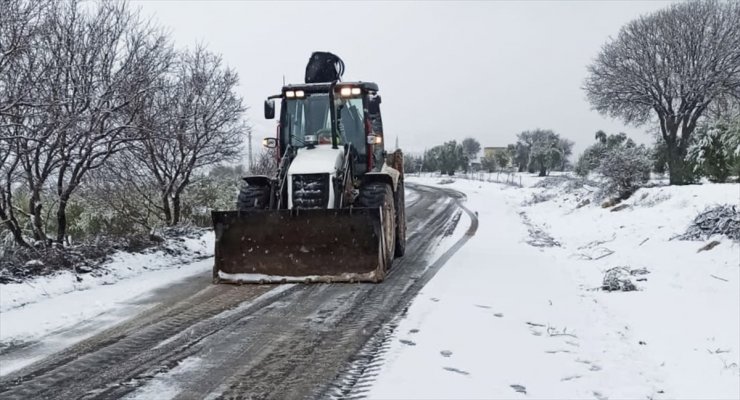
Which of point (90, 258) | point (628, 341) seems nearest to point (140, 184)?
point (90, 258)

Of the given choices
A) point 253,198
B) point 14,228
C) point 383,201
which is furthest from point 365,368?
point 14,228

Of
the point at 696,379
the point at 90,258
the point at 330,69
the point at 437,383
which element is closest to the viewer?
the point at 437,383

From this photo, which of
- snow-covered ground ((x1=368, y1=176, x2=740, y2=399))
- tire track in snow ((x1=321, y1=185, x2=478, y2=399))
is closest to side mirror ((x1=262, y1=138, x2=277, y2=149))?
snow-covered ground ((x1=368, y1=176, x2=740, y2=399))

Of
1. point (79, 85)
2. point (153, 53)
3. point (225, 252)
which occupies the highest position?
point (153, 53)

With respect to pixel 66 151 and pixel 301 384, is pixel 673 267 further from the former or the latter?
pixel 66 151

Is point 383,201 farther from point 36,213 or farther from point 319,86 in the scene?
point 36,213

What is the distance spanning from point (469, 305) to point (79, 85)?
640cm

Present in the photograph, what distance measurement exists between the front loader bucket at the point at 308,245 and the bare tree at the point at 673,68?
22469 mm

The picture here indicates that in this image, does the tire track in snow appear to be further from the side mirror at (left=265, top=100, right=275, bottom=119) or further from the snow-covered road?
the side mirror at (left=265, top=100, right=275, bottom=119)

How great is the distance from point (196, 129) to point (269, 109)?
4.72 metres

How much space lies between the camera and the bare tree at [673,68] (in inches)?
1011

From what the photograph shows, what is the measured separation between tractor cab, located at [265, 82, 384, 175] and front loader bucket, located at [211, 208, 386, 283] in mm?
1608

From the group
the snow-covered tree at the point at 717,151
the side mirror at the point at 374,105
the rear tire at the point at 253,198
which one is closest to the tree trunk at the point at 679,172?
the snow-covered tree at the point at 717,151

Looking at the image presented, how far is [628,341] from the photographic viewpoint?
16.3ft
